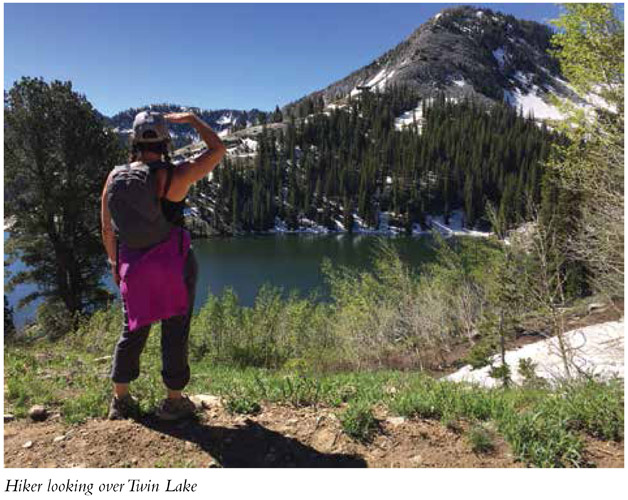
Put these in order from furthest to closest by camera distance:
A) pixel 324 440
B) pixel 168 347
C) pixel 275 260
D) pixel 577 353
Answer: pixel 275 260 → pixel 577 353 → pixel 168 347 → pixel 324 440

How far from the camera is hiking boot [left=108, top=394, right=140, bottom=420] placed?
12.2 ft

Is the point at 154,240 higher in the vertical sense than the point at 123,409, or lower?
higher

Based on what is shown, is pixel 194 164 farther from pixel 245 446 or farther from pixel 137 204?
pixel 245 446

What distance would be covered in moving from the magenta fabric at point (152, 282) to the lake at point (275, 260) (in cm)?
3116

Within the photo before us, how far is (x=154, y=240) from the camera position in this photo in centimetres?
332

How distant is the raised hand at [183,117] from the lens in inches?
133

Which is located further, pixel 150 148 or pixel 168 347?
pixel 168 347

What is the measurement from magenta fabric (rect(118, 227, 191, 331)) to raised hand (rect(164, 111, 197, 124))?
887 millimetres

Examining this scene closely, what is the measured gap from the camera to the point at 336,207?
14225cm

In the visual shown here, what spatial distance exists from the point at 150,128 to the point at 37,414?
2.82 metres

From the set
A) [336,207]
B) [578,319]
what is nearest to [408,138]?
[336,207]

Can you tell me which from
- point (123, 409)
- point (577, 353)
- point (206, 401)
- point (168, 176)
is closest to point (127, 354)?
point (123, 409)

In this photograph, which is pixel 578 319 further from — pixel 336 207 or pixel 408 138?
pixel 408 138

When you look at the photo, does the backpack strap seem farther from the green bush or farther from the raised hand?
the green bush
